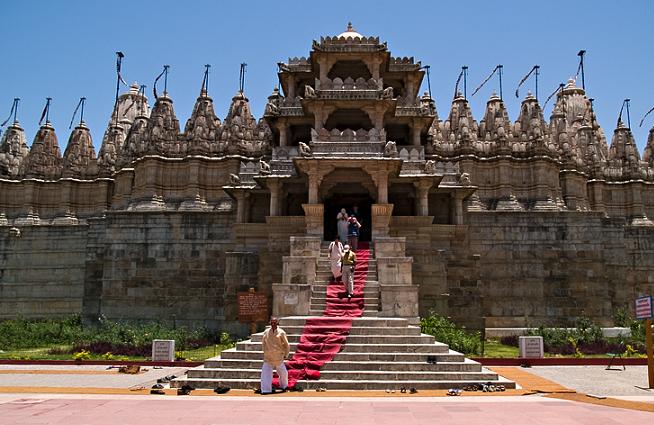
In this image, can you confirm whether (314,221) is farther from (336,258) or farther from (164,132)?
(164,132)

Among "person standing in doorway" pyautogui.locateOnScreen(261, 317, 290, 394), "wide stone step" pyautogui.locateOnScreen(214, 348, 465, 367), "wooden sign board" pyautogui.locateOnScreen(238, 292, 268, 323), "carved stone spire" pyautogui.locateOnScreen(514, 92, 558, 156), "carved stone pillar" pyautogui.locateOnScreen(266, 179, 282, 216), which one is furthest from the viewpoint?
"carved stone spire" pyautogui.locateOnScreen(514, 92, 558, 156)

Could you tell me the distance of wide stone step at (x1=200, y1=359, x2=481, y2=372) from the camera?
15742mm

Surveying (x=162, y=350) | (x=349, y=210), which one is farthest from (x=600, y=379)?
(x=349, y=210)

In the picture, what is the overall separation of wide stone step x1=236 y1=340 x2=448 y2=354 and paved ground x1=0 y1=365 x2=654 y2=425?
2.62 m

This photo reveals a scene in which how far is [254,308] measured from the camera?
23328 millimetres

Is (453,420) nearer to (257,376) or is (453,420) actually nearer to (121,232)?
(257,376)

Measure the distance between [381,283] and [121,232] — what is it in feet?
63.8

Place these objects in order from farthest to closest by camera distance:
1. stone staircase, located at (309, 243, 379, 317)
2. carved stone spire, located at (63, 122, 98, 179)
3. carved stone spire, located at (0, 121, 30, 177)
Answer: carved stone spire, located at (0, 121, 30, 177) < carved stone spire, located at (63, 122, 98, 179) < stone staircase, located at (309, 243, 379, 317)

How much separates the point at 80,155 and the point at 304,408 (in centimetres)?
4207

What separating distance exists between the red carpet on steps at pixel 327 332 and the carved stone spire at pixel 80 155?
104 ft

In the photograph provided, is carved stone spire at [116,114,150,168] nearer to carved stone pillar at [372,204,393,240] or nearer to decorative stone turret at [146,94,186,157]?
decorative stone turret at [146,94,186,157]

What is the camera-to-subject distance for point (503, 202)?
3991 cm

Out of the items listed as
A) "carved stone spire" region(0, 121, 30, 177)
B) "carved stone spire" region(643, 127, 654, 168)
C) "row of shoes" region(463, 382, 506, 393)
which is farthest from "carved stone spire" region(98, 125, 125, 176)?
"carved stone spire" region(643, 127, 654, 168)

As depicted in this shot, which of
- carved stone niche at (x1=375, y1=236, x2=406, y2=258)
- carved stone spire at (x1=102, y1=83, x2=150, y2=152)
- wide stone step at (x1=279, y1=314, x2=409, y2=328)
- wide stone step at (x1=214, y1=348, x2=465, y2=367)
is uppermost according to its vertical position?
carved stone spire at (x1=102, y1=83, x2=150, y2=152)
